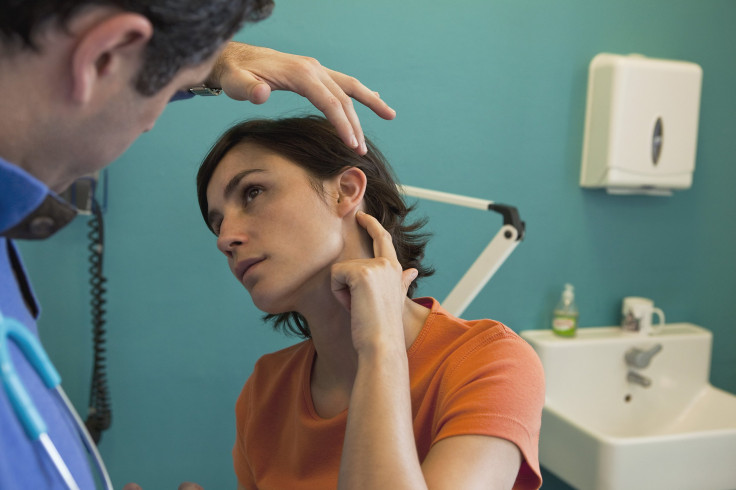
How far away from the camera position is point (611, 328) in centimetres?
233

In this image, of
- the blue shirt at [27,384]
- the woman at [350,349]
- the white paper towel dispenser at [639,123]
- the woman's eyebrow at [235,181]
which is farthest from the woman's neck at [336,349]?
the white paper towel dispenser at [639,123]

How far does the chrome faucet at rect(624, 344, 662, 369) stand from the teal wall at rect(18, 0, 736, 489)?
0.18 meters

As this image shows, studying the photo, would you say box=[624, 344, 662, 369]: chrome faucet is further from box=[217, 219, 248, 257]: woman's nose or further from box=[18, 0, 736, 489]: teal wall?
box=[217, 219, 248, 257]: woman's nose

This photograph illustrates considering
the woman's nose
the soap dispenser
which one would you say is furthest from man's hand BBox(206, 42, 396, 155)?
the soap dispenser

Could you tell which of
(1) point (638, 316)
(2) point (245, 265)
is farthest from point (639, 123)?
(2) point (245, 265)

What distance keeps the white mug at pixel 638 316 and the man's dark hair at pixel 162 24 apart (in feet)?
6.45

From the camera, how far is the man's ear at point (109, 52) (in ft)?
1.71

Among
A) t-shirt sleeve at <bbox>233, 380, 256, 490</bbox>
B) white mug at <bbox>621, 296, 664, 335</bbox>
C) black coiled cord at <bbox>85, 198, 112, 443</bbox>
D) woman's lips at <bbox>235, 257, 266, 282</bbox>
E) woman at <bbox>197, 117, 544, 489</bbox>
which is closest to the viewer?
woman at <bbox>197, 117, 544, 489</bbox>

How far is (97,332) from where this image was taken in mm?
1706

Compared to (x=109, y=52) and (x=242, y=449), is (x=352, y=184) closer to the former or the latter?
(x=242, y=449)

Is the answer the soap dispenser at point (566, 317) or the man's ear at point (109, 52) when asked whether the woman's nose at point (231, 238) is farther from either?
the soap dispenser at point (566, 317)

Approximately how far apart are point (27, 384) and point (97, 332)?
1.14 m

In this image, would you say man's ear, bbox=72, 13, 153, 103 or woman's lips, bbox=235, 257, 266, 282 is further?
woman's lips, bbox=235, 257, 266, 282

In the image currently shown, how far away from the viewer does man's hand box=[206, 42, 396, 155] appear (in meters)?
1.00
